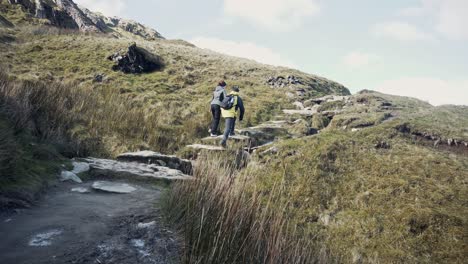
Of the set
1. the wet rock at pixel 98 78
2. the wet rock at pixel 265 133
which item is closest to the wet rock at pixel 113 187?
the wet rock at pixel 265 133

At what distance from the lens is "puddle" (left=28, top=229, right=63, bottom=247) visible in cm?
299

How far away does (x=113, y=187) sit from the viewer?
565 centimetres

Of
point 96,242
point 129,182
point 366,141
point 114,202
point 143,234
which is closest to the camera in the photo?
point 96,242

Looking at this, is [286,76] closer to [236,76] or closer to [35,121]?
[236,76]

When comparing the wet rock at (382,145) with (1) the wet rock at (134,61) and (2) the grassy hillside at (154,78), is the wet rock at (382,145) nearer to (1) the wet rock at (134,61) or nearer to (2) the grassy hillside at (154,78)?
(2) the grassy hillside at (154,78)

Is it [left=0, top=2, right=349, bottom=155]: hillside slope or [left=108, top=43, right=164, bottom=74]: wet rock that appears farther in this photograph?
[left=108, top=43, right=164, bottom=74]: wet rock

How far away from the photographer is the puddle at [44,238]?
2.99 m

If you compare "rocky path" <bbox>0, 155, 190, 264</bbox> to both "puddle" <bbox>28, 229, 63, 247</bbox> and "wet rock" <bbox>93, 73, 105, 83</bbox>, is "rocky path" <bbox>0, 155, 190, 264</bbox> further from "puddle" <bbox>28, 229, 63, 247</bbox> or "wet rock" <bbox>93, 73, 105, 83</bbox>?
"wet rock" <bbox>93, 73, 105, 83</bbox>

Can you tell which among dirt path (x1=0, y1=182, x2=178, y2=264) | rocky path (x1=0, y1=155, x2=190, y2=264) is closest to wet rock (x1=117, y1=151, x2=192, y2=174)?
rocky path (x1=0, y1=155, x2=190, y2=264)

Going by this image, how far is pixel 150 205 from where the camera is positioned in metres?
4.45

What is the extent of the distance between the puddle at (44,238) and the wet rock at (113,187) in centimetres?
209

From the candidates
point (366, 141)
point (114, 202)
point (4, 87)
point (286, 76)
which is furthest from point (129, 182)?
point (286, 76)

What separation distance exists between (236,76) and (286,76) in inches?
211

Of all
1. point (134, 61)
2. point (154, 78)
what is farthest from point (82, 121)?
point (134, 61)
